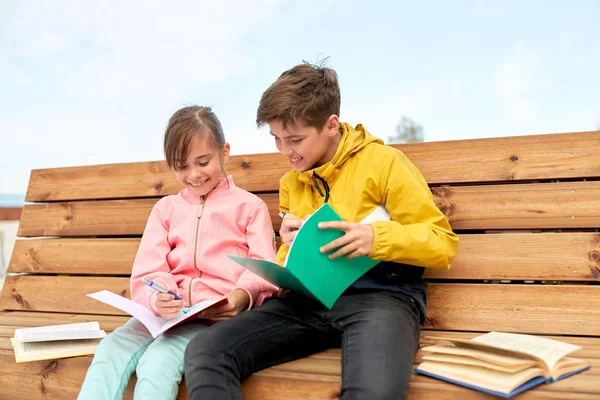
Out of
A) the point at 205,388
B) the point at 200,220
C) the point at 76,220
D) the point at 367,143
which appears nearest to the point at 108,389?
the point at 205,388

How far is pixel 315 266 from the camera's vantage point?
153 cm

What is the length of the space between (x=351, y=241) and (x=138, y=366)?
0.72m

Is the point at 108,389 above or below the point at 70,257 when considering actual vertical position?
below

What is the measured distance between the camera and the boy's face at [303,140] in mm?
1845

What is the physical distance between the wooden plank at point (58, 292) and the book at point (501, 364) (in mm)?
1563

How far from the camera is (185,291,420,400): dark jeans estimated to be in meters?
1.39

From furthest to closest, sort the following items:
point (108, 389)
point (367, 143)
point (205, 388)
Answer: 1. point (367, 143)
2. point (108, 389)
3. point (205, 388)

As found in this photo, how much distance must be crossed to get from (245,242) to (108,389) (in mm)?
702

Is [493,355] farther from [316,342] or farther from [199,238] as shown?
[199,238]

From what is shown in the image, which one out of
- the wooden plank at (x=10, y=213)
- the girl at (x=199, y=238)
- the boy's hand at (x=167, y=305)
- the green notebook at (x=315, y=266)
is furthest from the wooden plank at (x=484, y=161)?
the wooden plank at (x=10, y=213)

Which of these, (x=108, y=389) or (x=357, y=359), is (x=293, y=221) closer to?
(x=357, y=359)

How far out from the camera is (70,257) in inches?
106

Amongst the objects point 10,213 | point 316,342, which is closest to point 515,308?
point 316,342

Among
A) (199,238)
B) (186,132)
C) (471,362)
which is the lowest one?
(471,362)
